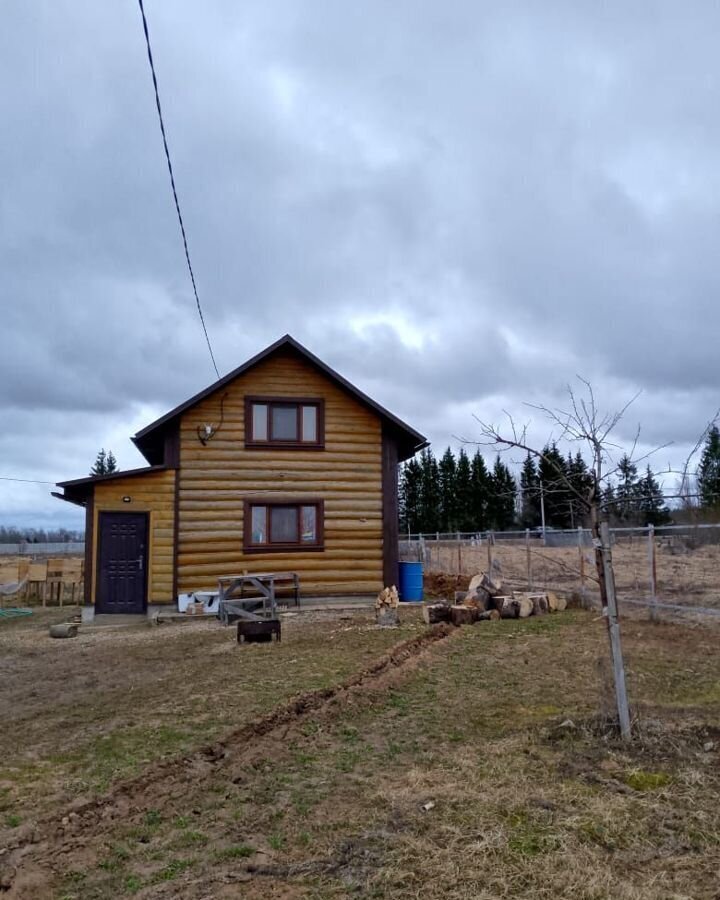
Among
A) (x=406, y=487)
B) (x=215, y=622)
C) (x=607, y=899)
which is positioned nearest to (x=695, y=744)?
(x=607, y=899)

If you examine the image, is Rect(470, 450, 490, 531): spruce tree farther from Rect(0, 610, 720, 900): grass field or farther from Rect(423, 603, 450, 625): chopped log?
Rect(0, 610, 720, 900): grass field

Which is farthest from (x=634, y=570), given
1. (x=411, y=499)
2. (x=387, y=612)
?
(x=411, y=499)

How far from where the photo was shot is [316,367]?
1764cm

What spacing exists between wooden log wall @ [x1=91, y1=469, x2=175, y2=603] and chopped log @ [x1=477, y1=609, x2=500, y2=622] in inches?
269

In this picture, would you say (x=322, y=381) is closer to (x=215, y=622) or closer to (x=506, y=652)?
(x=215, y=622)

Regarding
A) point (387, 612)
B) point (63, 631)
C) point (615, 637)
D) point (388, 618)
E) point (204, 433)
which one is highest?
point (204, 433)

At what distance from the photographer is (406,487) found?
3118 inches

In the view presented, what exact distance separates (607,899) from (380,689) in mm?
4715

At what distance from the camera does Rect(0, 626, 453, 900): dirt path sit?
12.8 feet

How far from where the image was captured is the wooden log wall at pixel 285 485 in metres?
16.6

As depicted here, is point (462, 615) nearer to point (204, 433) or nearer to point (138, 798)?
point (204, 433)

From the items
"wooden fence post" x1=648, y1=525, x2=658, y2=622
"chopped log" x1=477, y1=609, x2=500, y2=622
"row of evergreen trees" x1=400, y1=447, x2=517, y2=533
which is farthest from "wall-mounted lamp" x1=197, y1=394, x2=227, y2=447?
"row of evergreen trees" x1=400, y1=447, x2=517, y2=533

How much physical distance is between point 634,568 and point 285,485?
35.8 feet

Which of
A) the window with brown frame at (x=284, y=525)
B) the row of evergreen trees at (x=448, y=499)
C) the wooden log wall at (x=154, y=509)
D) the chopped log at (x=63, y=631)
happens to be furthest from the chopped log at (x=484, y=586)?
the row of evergreen trees at (x=448, y=499)
